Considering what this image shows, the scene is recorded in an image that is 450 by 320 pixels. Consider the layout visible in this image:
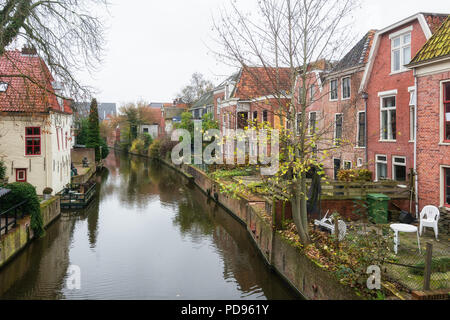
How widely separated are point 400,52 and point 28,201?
16801 mm

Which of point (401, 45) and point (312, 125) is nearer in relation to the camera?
point (312, 125)

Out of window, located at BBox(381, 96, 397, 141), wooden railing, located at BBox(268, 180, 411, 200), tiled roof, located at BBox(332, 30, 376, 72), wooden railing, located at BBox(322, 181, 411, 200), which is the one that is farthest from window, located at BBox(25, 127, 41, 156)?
window, located at BBox(381, 96, 397, 141)

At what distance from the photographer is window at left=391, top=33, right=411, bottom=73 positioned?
15734 mm

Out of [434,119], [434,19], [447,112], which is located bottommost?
[434,119]

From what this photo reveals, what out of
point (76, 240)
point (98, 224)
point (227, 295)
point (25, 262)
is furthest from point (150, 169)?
point (227, 295)

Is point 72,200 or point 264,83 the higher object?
point 264,83

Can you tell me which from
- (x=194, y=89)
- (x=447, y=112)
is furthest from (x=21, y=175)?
(x=194, y=89)

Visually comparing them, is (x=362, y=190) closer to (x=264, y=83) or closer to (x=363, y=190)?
(x=363, y=190)

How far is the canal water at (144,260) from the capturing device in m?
12.1

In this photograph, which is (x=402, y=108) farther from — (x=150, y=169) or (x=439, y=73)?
(x=150, y=169)

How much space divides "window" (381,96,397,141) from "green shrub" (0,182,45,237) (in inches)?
608

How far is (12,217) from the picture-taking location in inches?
603

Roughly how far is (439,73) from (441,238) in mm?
5354

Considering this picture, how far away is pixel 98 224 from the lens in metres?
21.3
